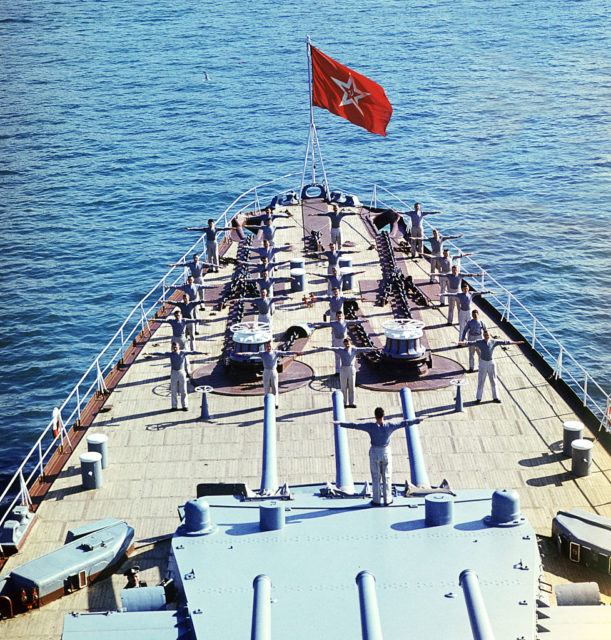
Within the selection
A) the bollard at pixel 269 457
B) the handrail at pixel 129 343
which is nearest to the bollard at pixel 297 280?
the handrail at pixel 129 343

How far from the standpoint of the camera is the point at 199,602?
12406mm

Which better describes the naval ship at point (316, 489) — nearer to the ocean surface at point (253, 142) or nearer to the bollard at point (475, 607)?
the bollard at point (475, 607)

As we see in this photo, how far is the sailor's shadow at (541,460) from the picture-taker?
21.3m

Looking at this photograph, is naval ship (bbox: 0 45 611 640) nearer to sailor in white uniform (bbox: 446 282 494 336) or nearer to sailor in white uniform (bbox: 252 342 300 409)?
sailor in white uniform (bbox: 252 342 300 409)

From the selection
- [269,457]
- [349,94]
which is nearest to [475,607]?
[269,457]

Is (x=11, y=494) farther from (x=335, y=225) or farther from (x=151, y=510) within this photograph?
(x=335, y=225)

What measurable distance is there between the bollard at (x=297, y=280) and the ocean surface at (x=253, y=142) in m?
10.4

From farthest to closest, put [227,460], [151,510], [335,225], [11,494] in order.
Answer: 1. [335,225]
2. [11,494]
3. [227,460]
4. [151,510]

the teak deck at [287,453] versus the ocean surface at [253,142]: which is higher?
the ocean surface at [253,142]

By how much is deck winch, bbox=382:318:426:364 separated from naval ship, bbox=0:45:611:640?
55 millimetres

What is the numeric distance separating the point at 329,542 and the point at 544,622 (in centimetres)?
296

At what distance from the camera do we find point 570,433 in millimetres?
21469

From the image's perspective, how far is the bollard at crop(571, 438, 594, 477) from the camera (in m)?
20.6

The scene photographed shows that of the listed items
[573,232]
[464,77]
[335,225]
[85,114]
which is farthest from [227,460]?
[464,77]
